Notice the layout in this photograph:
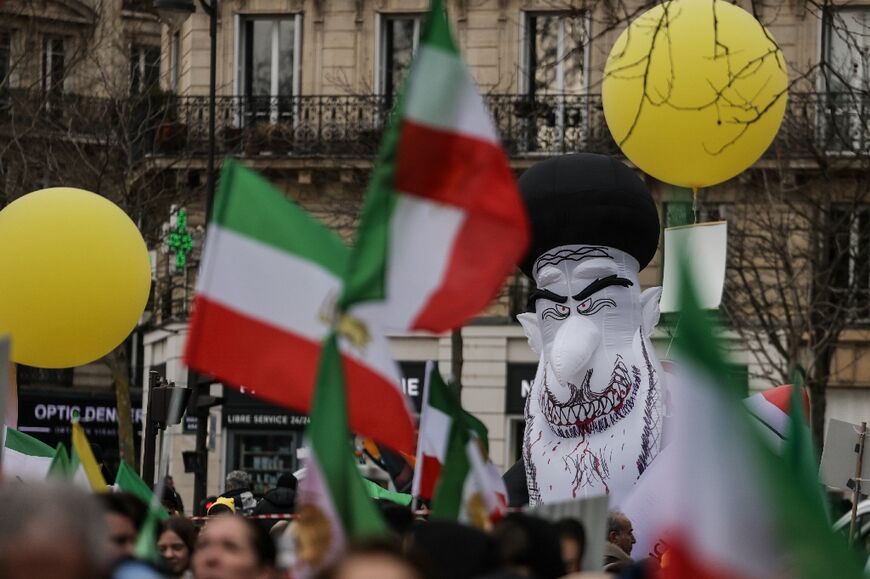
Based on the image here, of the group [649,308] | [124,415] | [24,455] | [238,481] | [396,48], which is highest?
[396,48]

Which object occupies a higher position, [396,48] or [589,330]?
[396,48]

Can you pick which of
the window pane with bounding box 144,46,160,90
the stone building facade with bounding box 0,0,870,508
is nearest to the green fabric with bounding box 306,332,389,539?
the window pane with bounding box 144,46,160,90

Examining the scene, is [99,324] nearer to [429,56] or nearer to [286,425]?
[429,56]

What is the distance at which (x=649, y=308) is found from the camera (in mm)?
12695

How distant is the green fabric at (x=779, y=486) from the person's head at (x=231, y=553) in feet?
5.06

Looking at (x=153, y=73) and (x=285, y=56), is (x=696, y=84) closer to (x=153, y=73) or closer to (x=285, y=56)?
(x=153, y=73)

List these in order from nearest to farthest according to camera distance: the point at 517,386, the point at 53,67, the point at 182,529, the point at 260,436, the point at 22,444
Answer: the point at 182,529
the point at 22,444
the point at 53,67
the point at 517,386
the point at 260,436

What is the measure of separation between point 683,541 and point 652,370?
658cm

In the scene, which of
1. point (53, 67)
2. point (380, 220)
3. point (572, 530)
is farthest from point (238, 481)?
point (53, 67)

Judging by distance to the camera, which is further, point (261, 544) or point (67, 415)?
point (67, 415)

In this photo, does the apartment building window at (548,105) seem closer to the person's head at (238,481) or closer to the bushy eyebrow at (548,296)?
the person's head at (238,481)

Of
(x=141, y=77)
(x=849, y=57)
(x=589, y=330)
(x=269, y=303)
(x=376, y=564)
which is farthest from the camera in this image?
(x=141, y=77)

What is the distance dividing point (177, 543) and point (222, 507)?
15.1 ft

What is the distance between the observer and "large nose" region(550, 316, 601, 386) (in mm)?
12102
